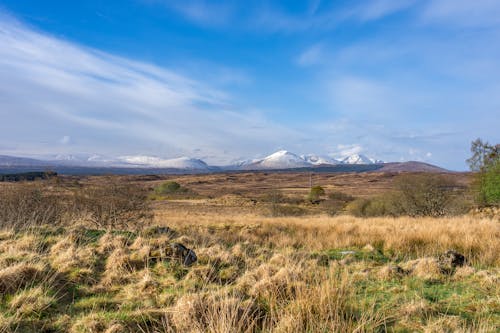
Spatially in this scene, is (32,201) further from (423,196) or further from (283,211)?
(423,196)

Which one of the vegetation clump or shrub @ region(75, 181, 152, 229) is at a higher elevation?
shrub @ region(75, 181, 152, 229)

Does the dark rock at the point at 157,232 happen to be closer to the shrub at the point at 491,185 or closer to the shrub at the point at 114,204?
the shrub at the point at 114,204

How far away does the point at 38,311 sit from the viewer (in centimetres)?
392

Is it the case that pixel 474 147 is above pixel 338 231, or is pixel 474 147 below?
above

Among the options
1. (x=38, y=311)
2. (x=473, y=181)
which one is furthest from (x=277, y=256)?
(x=473, y=181)

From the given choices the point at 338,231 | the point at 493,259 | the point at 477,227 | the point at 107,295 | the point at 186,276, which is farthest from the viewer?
the point at 338,231

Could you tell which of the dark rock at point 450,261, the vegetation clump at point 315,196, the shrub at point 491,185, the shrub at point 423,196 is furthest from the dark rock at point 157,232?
the vegetation clump at point 315,196

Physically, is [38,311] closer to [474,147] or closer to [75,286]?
[75,286]

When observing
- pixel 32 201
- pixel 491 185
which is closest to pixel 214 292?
pixel 32 201

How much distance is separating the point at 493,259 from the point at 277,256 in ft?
18.6

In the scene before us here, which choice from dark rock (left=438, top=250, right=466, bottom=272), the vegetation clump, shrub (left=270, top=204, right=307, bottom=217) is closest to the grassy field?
dark rock (left=438, top=250, right=466, bottom=272)

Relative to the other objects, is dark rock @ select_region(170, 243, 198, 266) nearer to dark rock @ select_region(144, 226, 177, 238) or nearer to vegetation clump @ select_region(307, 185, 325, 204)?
dark rock @ select_region(144, 226, 177, 238)

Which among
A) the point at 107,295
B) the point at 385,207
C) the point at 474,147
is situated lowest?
the point at 385,207

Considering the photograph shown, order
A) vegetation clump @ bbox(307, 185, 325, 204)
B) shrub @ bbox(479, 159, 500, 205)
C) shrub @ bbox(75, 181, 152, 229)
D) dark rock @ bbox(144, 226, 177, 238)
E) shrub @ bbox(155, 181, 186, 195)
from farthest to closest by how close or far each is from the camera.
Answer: shrub @ bbox(155, 181, 186, 195)
vegetation clump @ bbox(307, 185, 325, 204)
shrub @ bbox(479, 159, 500, 205)
shrub @ bbox(75, 181, 152, 229)
dark rock @ bbox(144, 226, 177, 238)
